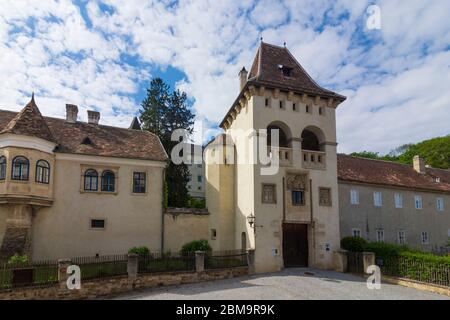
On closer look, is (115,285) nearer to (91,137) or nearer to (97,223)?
(97,223)

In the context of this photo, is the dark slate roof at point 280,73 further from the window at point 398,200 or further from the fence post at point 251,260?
the window at point 398,200

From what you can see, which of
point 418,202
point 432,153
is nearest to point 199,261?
point 418,202

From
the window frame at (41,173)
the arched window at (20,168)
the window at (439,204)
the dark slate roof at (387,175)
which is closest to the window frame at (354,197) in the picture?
the dark slate roof at (387,175)

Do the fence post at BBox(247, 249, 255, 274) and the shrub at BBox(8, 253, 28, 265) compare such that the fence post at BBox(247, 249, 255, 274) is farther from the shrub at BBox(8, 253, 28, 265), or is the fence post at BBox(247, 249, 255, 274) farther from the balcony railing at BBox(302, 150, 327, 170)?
the shrub at BBox(8, 253, 28, 265)

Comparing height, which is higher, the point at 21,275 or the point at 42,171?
the point at 42,171

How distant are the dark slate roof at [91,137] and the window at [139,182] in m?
1.18

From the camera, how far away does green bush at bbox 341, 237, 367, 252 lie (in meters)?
21.9

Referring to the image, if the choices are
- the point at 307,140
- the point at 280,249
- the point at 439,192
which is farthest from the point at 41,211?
the point at 439,192

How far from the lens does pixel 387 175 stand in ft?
102

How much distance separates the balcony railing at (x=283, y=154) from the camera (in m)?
21.8

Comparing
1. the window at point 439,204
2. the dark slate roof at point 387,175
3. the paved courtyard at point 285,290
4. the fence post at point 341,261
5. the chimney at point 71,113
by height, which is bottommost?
the paved courtyard at point 285,290

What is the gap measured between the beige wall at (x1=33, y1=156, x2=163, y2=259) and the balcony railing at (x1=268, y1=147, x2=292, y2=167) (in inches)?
319

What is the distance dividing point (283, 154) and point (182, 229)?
8.85 m

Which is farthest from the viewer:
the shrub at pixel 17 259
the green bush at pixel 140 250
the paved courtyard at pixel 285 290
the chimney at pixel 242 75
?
the chimney at pixel 242 75
